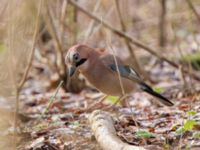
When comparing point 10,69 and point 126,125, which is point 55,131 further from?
point 10,69

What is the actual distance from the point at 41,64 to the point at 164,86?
2.22 m

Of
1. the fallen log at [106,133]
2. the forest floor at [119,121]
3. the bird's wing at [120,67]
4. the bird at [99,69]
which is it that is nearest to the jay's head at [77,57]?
the bird at [99,69]

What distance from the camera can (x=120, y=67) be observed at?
6.54 metres

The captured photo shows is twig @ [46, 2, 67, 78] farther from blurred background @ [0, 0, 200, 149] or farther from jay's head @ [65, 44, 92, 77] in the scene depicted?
jay's head @ [65, 44, 92, 77]

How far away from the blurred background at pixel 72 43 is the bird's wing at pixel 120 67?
0.23 meters

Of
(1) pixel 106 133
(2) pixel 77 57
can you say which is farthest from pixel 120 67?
(1) pixel 106 133

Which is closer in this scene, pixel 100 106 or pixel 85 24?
pixel 100 106

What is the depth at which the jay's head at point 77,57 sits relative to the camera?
590cm

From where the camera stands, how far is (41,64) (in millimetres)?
9461

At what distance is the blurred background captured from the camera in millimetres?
5266

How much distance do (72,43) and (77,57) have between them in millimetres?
2001

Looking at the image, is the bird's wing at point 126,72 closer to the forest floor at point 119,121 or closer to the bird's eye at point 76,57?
the forest floor at point 119,121

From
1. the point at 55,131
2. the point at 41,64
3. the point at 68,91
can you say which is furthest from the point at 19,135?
the point at 41,64

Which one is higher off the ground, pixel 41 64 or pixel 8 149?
pixel 41 64
